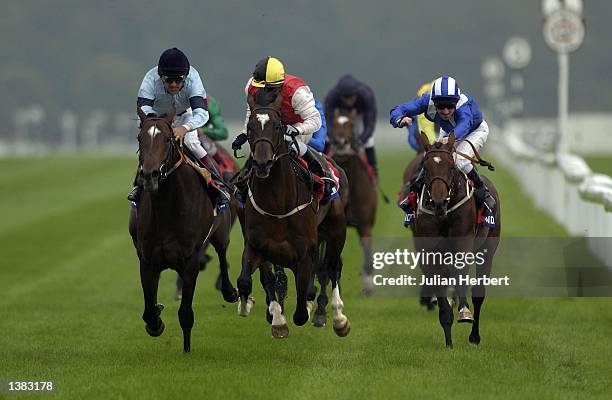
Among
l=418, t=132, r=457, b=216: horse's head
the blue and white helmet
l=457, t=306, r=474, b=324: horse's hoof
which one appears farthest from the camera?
the blue and white helmet

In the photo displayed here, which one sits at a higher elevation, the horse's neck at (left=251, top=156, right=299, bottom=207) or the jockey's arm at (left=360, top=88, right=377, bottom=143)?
the jockey's arm at (left=360, top=88, right=377, bottom=143)

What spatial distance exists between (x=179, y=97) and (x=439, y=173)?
239cm

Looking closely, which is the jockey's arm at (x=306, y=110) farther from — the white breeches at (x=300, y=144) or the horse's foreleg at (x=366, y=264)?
the horse's foreleg at (x=366, y=264)

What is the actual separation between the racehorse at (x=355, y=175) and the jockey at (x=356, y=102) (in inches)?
7.7

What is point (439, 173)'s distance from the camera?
11719 millimetres

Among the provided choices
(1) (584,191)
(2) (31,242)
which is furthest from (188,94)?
(2) (31,242)

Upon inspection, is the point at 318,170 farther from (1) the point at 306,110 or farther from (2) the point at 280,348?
(2) the point at 280,348

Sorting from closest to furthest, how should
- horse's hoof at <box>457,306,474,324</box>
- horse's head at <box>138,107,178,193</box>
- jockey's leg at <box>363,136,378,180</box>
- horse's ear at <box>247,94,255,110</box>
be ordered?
horse's head at <box>138,107,178,193</box> → horse's ear at <box>247,94,255,110</box> → horse's hoof at <box>457,306,474,324</box> → jockey's leg at <box>363,136,378,180</box>

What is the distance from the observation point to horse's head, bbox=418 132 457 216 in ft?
38.4

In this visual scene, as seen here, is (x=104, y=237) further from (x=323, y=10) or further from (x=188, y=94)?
(x=188, y=94)

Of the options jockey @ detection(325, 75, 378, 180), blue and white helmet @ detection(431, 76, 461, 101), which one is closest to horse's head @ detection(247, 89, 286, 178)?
blue and white helmet @ detection(431, 76, 461, 101)

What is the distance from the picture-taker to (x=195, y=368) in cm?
1073

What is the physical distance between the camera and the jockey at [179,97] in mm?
11859

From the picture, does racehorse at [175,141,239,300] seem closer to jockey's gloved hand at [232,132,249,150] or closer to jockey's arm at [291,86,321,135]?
jockey's arm at [291,86,321,135]
